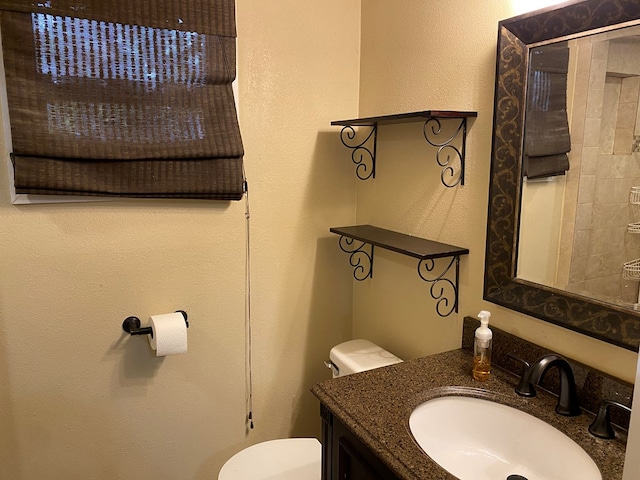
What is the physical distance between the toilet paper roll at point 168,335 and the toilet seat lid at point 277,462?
45cm

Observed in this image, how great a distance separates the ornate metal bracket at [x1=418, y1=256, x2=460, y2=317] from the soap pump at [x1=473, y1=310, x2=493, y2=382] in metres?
0.25

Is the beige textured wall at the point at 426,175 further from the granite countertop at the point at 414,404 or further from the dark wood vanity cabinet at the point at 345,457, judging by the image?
the dark wood vanity cabinet at the point at 345,457

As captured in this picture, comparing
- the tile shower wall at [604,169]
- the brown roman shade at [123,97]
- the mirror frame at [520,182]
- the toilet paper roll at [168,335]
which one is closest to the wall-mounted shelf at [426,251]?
the mirror frame at [520,182]

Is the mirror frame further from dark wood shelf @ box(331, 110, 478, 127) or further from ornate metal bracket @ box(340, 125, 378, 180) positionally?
ornate metal bracket @ box(340, 125, 378, 180)

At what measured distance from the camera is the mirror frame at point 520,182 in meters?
1.10

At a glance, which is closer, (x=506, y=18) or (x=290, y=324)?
(x=506, y=18)

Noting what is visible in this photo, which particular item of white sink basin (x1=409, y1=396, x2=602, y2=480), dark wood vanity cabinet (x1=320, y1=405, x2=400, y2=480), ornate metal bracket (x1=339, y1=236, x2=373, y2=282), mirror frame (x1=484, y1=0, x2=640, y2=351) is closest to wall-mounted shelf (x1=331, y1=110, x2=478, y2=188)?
mirror frame (x1=484, y1=0, x2=640, y2=351)

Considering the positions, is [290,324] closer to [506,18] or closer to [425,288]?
[425,288]

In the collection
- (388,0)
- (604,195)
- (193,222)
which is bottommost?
(193,222)

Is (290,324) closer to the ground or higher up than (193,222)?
closer to the ground

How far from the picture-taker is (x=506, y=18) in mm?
1326

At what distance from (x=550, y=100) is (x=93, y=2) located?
53.3 inches

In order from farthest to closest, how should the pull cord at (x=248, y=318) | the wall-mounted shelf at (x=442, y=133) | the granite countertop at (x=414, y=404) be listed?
the pull cord at (x=248, y=318), the wall-mounted shelf at (x=442, y=133), the granite countertop at (x=414, y=404)

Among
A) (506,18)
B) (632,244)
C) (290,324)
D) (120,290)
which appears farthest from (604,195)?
(120,290)
